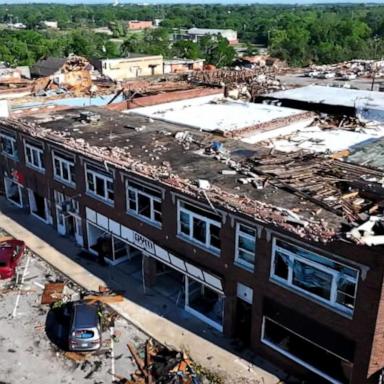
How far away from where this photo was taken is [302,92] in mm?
41250

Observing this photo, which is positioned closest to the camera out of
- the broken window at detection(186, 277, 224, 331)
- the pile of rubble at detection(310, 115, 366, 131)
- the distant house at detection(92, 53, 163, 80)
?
the broken window at detection(186, 277, 224, 331)

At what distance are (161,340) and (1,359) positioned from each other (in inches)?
253

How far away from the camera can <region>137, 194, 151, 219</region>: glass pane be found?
22.5 m

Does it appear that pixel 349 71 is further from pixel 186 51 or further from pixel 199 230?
pixel 186 51

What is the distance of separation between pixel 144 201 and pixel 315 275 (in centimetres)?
913

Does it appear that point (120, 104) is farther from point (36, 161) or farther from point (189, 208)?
point (189, 208)

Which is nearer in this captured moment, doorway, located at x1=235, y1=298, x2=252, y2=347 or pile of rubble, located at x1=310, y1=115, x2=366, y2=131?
doorway, located at x1=235, y1=298, x2=252, y2=347

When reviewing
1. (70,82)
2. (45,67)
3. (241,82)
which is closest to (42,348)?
(70,82)

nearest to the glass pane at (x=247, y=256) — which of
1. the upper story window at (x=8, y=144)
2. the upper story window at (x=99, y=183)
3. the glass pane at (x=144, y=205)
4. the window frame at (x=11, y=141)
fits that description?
the glass pane at (x=144, y=205)

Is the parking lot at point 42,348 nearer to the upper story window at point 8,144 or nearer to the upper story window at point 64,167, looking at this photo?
the upper story window at point 64,167

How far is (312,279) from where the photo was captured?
17.0 metres

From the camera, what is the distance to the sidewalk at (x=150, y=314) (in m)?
18.8

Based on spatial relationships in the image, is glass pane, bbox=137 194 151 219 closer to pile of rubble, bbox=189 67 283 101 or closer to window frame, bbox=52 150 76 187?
window frame, bbox=52 150 76 187

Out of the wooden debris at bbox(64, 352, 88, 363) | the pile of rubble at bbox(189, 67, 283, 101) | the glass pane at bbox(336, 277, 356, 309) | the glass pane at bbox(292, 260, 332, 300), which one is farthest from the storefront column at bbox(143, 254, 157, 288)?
the pile of rubble at bbox(189, 67, 283, 101)
